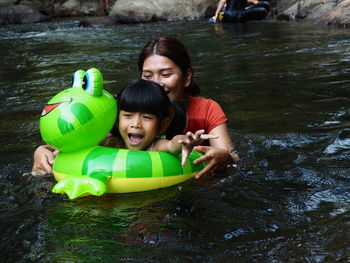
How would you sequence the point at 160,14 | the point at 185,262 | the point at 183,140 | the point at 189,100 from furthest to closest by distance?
the point at 160,14 → the point at 189,100 → the point at 183,140 → the point at 185,262

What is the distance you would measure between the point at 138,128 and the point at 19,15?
18.8m

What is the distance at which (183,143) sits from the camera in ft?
9.98

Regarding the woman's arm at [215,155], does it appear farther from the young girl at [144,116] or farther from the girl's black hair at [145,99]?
the girl's black hair at [145,99]

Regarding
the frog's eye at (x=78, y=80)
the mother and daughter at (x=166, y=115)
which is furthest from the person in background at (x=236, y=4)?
the frog's eye at (x=78, y=80)

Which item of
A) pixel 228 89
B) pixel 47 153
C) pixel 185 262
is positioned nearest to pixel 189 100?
pixel 47 153

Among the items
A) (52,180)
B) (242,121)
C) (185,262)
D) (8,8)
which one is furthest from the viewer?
(8,8)

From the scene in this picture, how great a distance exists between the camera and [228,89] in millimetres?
6973

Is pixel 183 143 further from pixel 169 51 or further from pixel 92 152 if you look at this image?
pixel 169 51

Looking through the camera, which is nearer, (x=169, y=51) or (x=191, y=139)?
(x=191, y=139)

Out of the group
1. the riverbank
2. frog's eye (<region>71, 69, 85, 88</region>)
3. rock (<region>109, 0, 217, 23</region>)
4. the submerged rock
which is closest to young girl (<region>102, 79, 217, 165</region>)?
frog's eye (<region>71, 69, 85, 88</region>)

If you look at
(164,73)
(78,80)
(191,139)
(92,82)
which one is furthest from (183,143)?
(164,73)

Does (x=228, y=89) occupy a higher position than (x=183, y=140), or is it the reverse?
(x=183, y=140)

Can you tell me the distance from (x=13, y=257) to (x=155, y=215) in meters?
0.89

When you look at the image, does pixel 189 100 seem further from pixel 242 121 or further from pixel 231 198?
pixel 242 121
